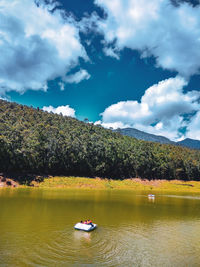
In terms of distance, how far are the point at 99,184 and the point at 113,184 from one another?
7.91 meters

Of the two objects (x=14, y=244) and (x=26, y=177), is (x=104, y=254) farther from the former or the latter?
(x=26, y=177)

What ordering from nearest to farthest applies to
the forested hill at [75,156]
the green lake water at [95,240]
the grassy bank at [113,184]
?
1. the green lake water at [95,240]
2. the grassy bank at [113,184]
3. the forested hill at [75,156]

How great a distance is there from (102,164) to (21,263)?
96.3 metres

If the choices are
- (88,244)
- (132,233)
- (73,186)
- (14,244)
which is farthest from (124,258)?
(73,186)

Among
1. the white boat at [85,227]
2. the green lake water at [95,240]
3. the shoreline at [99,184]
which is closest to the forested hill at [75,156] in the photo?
the shoreline at [99,184]

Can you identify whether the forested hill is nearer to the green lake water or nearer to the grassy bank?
the grassy bank

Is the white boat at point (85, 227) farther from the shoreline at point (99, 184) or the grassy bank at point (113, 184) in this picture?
the grassy bank at point (113, 184)

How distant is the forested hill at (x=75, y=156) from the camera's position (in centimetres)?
9106

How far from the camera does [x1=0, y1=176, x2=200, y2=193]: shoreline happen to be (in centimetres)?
8356

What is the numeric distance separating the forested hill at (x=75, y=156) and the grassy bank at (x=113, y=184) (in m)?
7.55

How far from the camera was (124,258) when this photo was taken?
2111cm

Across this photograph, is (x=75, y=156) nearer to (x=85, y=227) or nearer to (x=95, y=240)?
(x=85, y=227)

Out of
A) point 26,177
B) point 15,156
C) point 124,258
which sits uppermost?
point 15,156

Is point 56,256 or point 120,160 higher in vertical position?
point 120,160
